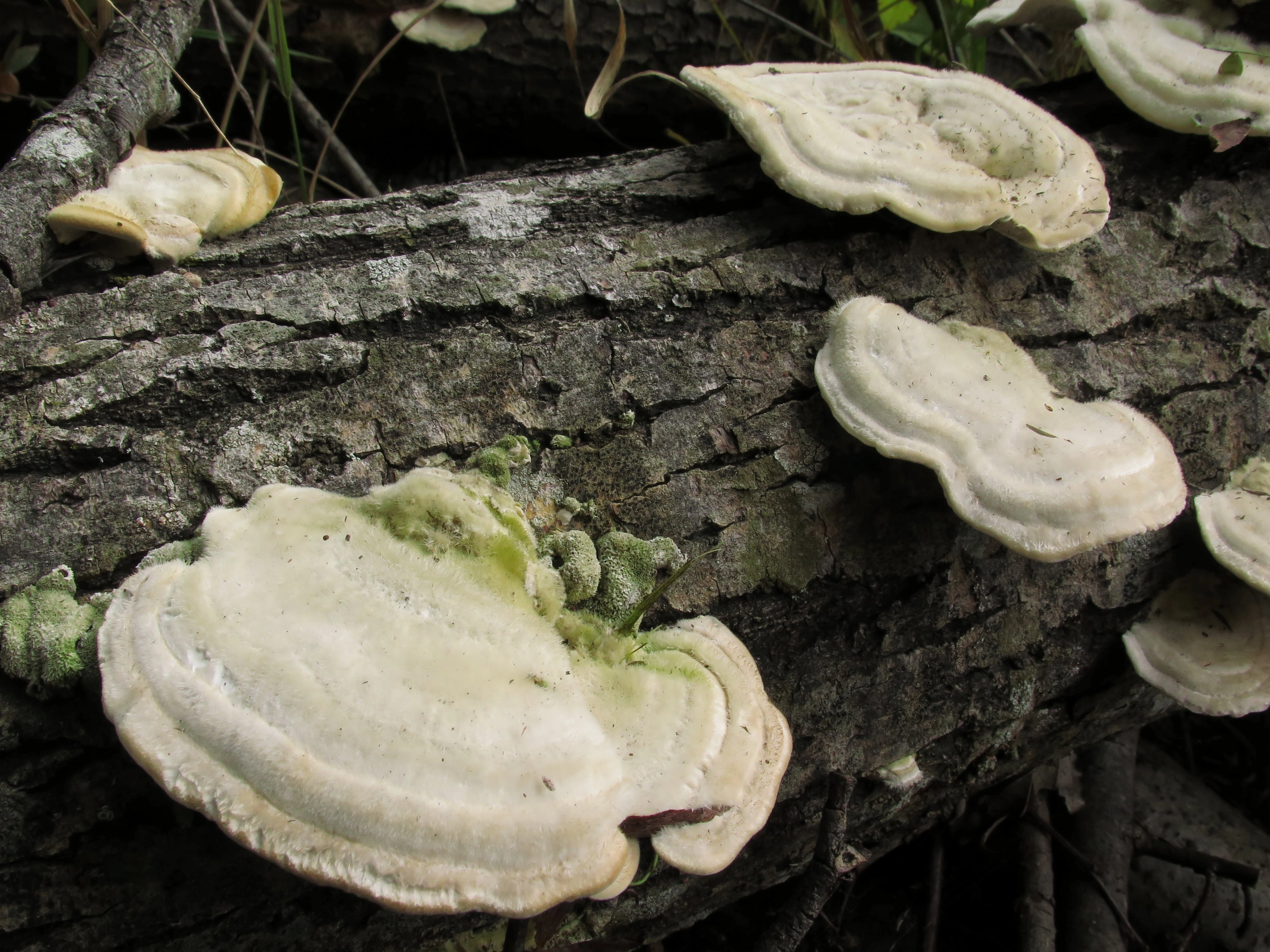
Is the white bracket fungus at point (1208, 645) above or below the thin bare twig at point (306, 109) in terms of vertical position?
below

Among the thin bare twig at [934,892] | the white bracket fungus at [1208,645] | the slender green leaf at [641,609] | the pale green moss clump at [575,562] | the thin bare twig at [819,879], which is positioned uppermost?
the pale green moss clump at [575,562]

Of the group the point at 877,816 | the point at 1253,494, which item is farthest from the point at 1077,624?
the point at 877,816

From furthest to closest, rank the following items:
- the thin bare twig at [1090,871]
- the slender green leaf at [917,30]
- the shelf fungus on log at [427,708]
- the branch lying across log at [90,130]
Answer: the slender green leaf at [917,30]
the thin bare twig at [1090,871]
the branch lying across log at [90,130]
the shelf fungus on log at [427,708]

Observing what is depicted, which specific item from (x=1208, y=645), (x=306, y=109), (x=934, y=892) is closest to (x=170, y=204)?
(x=306, y=109)

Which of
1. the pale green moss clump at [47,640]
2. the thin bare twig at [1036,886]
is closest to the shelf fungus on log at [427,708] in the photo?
the pale green moss clump at [47,640]

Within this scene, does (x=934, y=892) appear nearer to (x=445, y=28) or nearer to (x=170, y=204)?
(x=170, y=204)

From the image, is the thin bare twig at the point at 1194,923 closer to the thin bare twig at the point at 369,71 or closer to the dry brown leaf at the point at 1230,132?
the dry brown leaf at the point at 1230,132
